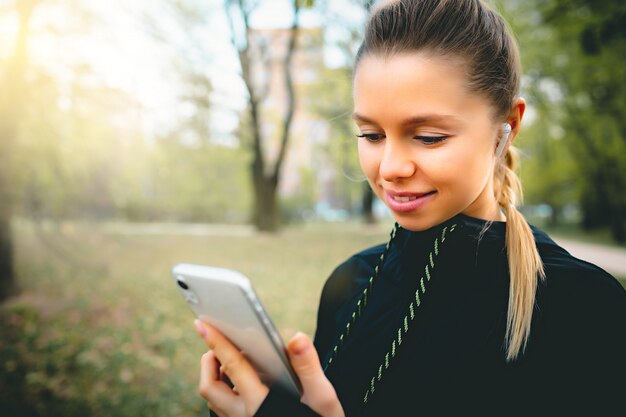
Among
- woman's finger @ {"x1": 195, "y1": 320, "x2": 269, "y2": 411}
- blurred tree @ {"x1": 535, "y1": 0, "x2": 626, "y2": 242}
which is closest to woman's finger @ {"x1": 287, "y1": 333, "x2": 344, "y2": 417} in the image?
woman's finger @ {"x1": 195, "y1": 320, "x2": 269, "y2": 411}

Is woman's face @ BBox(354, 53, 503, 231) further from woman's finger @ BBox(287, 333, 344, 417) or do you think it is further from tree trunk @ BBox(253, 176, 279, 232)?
tree trunk @ BBox(253, 176, 279, 232)

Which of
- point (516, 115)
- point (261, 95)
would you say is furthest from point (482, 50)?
point (261, 95)

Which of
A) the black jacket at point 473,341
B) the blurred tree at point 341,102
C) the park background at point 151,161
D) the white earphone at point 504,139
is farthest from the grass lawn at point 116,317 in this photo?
the white earphone at point 504,139

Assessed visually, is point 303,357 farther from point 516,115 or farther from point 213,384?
point 516,115

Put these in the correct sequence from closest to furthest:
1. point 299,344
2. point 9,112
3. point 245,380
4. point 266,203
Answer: point 299,344, point 245,380, point 9,112, point 266,203

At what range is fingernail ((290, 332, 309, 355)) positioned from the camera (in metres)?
1.06

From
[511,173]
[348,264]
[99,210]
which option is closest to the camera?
[511,173]

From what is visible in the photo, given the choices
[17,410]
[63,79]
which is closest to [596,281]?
[17,410]

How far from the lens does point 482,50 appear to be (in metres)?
1.31

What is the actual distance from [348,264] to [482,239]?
559 mm

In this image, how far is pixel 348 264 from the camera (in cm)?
174

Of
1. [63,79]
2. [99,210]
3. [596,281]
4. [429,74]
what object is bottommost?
[99,210]

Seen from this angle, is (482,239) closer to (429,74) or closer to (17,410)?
(429,74)

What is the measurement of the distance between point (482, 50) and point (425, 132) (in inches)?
12.6
